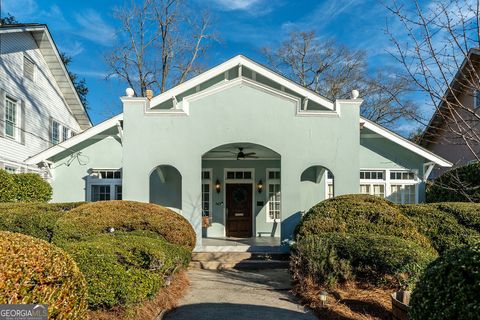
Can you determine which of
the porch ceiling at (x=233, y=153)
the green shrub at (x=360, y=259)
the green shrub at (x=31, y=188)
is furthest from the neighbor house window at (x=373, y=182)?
the green shrub at (x=31, y=188)

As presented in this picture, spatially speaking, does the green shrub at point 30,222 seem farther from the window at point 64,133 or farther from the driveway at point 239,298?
the window at point 64,133

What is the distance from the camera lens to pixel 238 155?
488 inches

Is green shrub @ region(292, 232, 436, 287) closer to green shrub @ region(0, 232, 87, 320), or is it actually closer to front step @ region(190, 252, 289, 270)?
front step @ region(190, 252, 289, 270)

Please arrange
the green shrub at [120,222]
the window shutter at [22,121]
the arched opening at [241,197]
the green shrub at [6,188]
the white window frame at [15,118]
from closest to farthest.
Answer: the green shrub at [120,222], the green shrub at [6,188], the arched opening at [241,197], the white window frame at [15,118], the window shutter at [22,121]

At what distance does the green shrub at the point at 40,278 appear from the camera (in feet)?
10.3

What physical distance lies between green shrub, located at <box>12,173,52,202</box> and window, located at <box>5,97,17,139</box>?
3.02 metres

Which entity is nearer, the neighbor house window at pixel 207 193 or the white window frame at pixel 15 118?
the neighbor house window at pixel 207 193

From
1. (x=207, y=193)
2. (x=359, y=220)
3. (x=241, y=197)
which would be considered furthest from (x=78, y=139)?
(x=359, y=220)

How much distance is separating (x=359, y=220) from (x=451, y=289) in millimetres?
5485

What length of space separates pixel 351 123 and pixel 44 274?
941cm

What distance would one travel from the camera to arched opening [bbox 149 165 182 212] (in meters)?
13.0

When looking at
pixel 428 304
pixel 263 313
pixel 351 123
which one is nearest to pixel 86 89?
pixel 351 123

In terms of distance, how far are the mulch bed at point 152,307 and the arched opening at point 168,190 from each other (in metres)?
5.42

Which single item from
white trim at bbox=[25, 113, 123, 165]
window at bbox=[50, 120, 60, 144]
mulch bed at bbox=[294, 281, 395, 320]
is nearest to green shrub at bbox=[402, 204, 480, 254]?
mulch bed at bbox=[294, 281, 395, 320]
